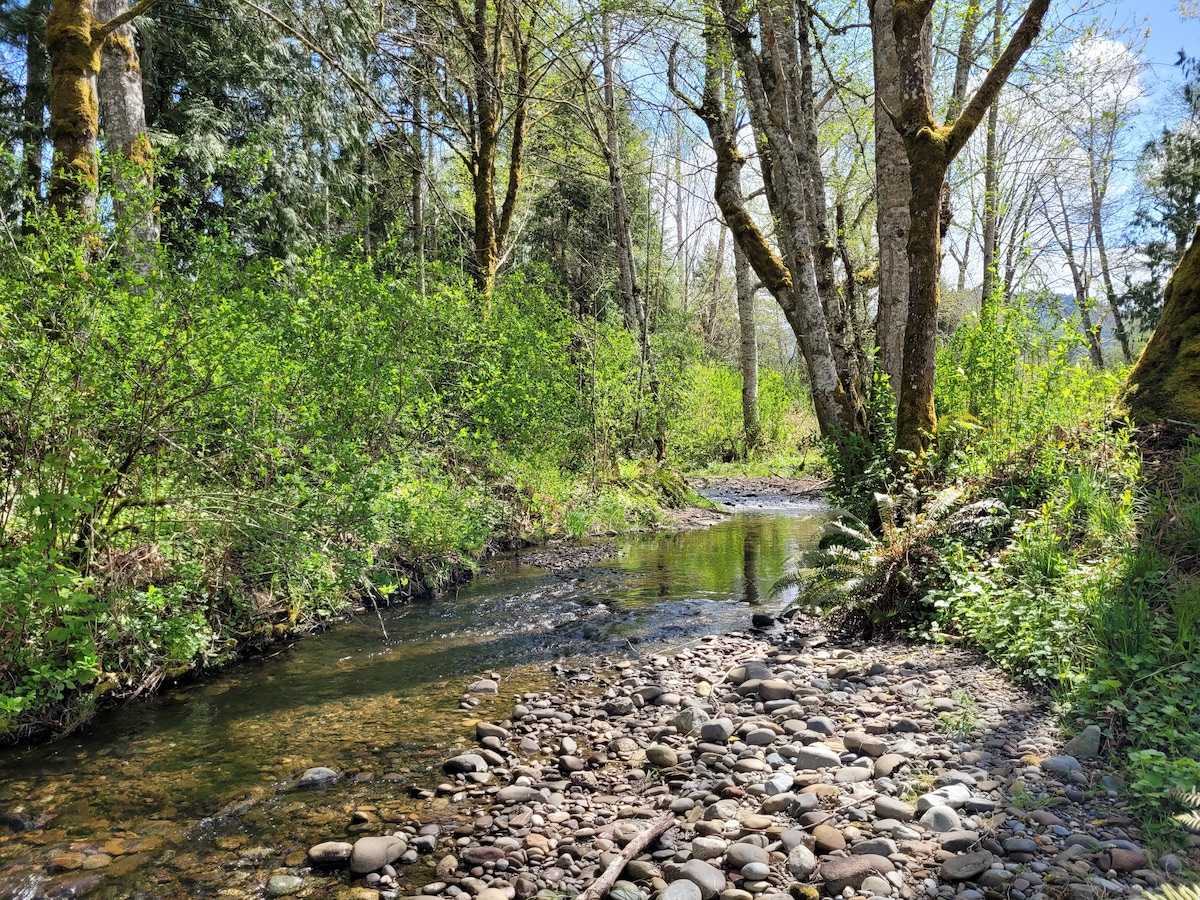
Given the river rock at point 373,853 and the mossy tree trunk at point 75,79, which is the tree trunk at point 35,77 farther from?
the river rock at point 373,853

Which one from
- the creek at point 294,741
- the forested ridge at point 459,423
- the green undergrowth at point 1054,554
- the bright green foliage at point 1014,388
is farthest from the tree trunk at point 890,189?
the creek at point 294,741

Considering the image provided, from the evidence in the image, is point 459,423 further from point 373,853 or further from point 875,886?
point 875,886

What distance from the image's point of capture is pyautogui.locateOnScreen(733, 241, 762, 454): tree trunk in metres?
21.6

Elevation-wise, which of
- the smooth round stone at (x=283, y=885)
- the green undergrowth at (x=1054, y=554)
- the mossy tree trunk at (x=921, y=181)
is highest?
the mossy tree trunk at (x=921, y=181)

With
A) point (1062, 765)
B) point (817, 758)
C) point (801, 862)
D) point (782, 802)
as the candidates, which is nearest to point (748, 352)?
point (817, 758)

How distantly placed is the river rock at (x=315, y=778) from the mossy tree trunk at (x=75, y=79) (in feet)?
18.8

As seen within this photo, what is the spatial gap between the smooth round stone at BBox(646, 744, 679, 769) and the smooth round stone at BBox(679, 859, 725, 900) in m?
1.04

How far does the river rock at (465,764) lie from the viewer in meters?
4.04

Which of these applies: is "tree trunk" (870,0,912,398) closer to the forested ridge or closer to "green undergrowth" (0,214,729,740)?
the forested ridge

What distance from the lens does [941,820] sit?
2844 mm

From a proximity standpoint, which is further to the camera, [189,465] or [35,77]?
[35,77]

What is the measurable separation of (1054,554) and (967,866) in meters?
2.66

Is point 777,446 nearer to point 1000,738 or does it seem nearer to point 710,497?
point 710,497

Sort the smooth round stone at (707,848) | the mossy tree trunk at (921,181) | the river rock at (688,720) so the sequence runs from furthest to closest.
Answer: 1. the mossy tree trunk at (921,181)
2. the river rock at (688,720)
3. the smooth round stone at (707,848)
